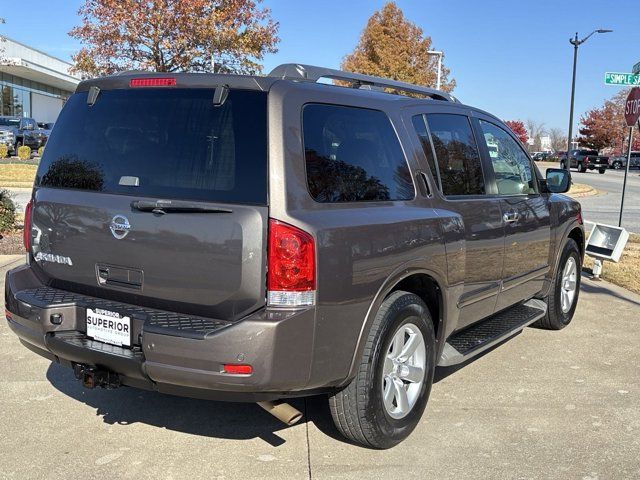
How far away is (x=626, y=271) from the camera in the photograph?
849cm

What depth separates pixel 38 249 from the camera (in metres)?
3.44

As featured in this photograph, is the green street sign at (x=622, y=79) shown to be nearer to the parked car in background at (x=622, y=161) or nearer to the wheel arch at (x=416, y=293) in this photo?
the wheel arch at (x=416, y=293)

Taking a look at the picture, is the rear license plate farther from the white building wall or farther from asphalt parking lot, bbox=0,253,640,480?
the white building wall

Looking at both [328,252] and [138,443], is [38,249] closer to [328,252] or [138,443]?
[138,443]

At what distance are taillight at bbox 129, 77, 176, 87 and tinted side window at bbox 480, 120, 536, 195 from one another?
246 cm

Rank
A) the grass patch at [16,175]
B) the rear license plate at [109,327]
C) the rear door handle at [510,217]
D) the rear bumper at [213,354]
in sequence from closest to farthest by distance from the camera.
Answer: the rear bumper at [213,354]
the rear license plate at [109,327]
the rear door handle at [510,217]
the grass patch at [16,175]

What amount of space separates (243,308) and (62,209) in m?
1.21

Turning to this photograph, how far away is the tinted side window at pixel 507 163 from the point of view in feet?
15.4

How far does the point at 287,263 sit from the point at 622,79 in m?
9.84

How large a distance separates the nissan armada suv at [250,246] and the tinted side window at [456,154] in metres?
0.07

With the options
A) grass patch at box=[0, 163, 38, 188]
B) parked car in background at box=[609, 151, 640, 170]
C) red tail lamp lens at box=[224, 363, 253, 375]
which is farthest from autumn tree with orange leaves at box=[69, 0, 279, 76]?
parked car in background at box=[609, 151, 640, 170]

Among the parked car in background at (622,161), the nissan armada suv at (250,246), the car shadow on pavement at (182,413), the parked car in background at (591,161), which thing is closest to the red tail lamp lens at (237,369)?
the nissan armada suv at (250,246)

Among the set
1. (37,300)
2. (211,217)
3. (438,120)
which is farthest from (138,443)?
(438,120)

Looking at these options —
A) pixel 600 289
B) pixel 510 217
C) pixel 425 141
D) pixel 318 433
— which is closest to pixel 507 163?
pixel 510 217
